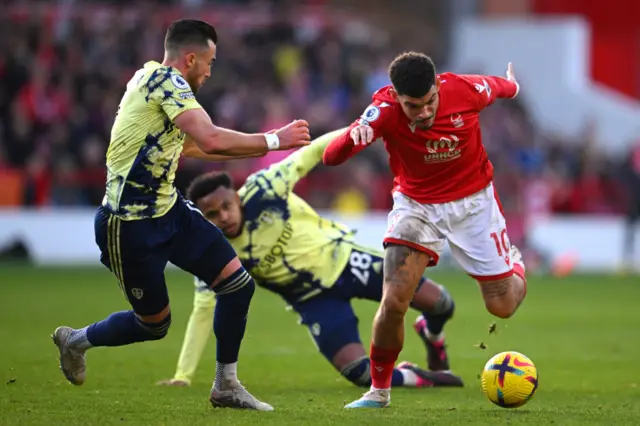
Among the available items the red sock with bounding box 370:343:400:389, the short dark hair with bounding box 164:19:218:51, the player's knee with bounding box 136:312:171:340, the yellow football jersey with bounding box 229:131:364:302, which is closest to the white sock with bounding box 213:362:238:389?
the player's knee with bounding box 136:312:171:340

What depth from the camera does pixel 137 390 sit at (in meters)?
8.81

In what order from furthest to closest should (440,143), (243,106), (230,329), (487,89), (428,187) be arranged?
(243,106) → (487,89) → (428,187) → (440,143) → (230,329)

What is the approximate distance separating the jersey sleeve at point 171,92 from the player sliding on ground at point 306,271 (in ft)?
6.40

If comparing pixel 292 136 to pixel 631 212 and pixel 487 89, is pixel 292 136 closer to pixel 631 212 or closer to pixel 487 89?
pixel 487 89

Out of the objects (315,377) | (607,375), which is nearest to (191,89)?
(315,377)

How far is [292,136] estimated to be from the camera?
23.5ft

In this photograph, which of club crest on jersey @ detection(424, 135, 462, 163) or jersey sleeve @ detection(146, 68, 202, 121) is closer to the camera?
jersey sleeve @ detection(146, 68, 202, 121)

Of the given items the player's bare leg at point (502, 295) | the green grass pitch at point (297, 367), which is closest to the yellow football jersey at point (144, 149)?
the green grass pitch at point (297, 367)

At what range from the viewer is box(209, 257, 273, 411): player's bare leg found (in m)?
7.60

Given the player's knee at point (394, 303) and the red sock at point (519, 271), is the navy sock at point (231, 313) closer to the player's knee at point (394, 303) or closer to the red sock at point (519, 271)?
the player's knee at point (394, 303)

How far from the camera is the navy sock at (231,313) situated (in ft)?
25.0

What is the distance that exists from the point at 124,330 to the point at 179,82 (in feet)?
5.51

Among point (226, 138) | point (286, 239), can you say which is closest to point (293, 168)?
point (286, 239)

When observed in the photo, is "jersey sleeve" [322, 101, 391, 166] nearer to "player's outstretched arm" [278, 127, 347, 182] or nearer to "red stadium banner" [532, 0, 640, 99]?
"player's outstretched arm" [278, 127, 347, 182]
